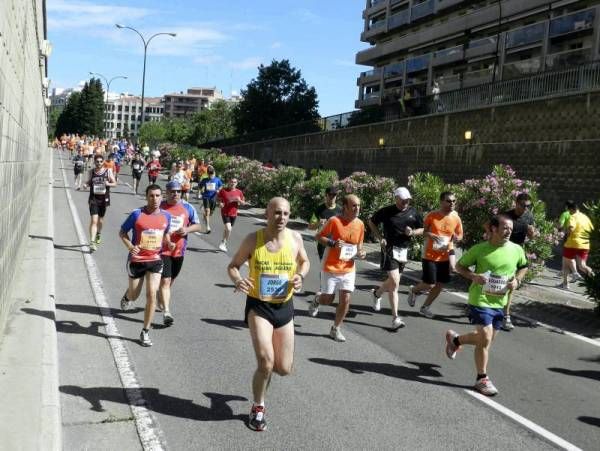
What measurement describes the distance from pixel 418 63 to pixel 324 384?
5622cm

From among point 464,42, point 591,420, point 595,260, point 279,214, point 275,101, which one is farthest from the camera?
point 275,101

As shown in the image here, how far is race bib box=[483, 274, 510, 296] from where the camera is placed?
22.2ft

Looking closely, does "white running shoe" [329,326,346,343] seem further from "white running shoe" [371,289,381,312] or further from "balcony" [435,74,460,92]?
"balcony" [435,74,460,92]

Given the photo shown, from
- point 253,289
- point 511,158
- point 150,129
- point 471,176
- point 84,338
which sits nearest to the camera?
point 253,289

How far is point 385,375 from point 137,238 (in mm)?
3252

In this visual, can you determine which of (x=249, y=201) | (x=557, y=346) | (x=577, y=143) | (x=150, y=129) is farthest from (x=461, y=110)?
(x=150, y=129)

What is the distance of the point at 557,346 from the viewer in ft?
29.6

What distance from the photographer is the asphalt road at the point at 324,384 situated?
532 centimetres

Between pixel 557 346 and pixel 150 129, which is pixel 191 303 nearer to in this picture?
pixel 557 346

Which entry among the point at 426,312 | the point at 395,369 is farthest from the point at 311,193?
the point at 395,369

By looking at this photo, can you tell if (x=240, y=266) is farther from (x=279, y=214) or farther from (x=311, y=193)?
(x=311, y=193)

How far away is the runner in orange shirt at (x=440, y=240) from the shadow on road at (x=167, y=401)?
188 inches

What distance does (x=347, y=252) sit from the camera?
28.4 ft

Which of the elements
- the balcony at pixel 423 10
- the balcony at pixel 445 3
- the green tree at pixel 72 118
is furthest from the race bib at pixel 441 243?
the green tree at pixel 72 118
